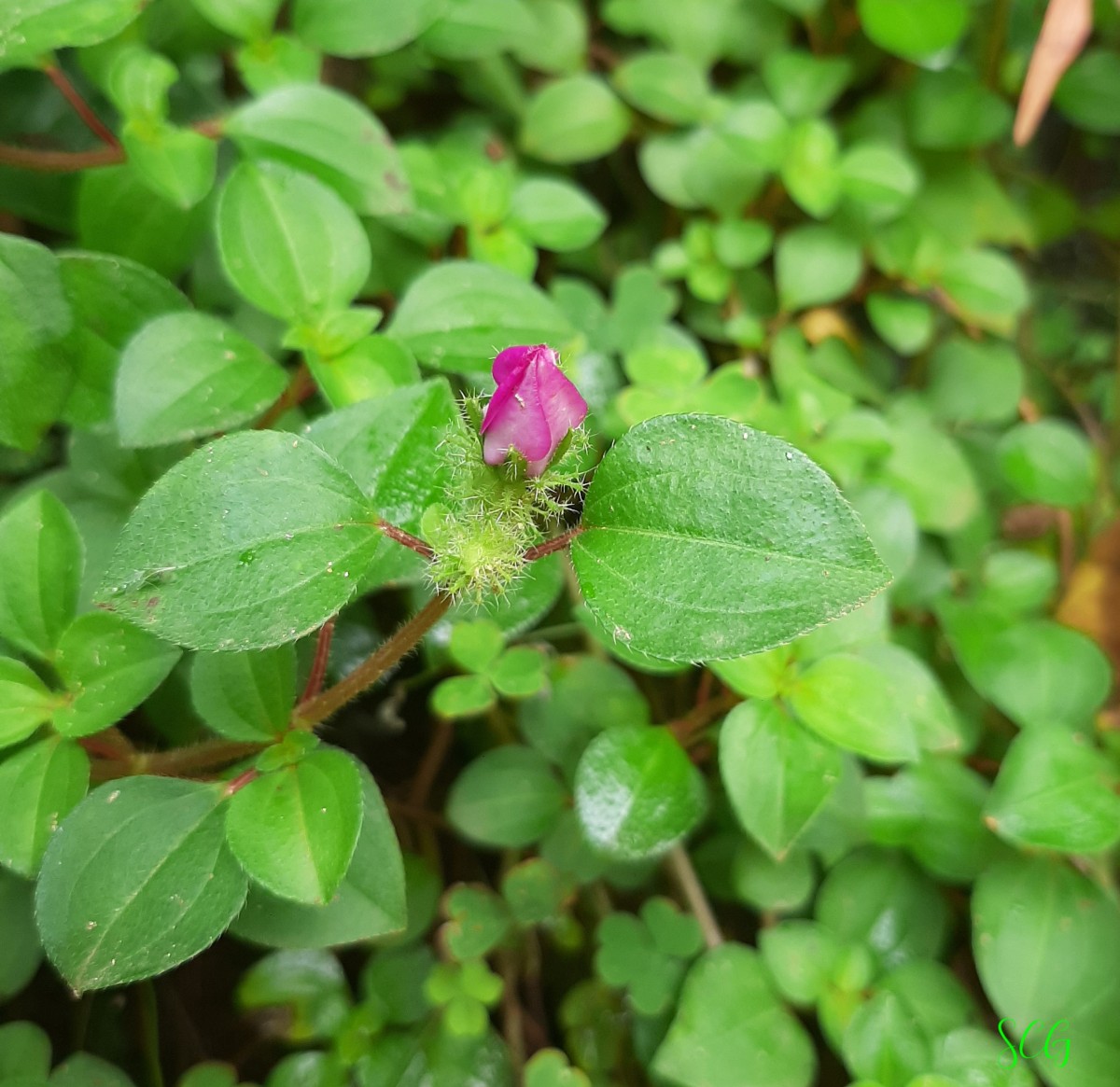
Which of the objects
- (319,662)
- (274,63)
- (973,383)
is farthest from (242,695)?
(973,383)

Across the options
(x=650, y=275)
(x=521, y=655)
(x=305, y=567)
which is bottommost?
(x=521, y=655)

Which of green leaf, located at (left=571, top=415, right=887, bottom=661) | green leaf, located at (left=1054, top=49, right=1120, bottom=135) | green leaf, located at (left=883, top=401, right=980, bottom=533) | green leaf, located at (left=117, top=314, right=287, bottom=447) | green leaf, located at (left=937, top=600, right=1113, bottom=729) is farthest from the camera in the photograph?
green leaf, located at (left=1054, top=49, right=1120, bottom=135)

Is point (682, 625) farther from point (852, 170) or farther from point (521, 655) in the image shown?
point (852, 170)

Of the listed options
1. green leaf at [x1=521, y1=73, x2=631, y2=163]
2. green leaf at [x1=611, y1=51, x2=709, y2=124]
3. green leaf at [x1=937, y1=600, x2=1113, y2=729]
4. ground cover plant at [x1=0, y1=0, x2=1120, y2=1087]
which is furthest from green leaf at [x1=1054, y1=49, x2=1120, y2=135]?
green leaf at [x1=937, y1=600, x2=1113, y2=729]

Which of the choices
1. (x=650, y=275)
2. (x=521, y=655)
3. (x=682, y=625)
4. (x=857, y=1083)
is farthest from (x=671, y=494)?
(x=650, y=275)

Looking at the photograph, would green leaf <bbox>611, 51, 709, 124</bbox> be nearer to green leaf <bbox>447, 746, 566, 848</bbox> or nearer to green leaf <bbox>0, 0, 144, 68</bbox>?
green leaf <bbox>0, 0, 144, 68</bbox>

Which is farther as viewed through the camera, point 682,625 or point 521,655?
point 521,655

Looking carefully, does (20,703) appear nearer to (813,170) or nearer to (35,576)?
(35,576)
